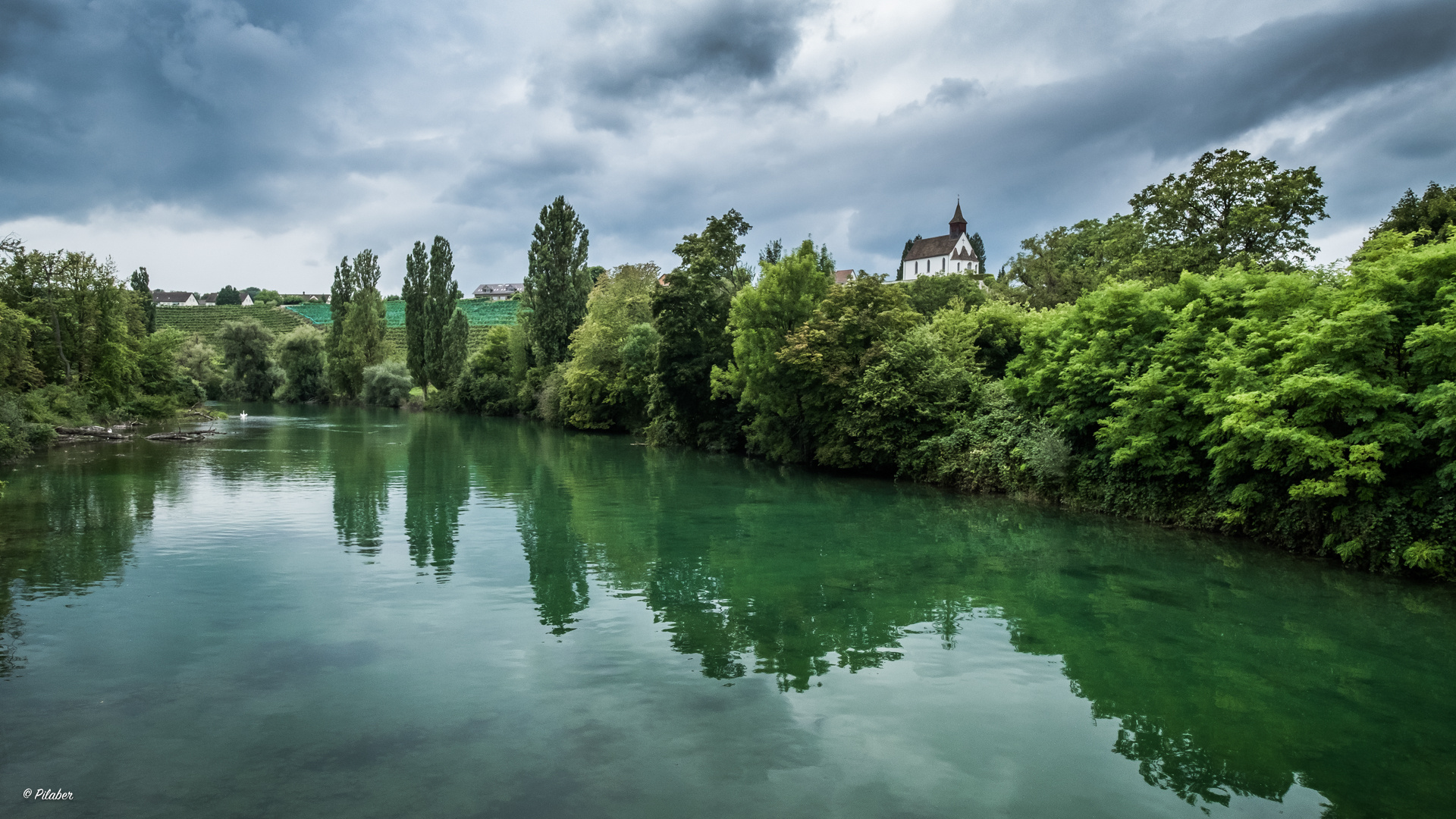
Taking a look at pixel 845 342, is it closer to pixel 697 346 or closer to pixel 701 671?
pixel 697 346

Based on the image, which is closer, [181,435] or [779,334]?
[779,334]

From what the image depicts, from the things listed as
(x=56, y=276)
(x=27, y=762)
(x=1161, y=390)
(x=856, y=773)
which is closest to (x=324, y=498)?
(x=27, y=762)

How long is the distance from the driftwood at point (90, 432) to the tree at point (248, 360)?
4992 centimetres

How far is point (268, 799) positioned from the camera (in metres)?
7.71

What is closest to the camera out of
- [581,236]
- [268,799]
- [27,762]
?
[268,799]

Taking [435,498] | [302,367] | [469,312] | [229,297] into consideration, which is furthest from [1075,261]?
[229,297]

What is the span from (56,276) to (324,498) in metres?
33.0

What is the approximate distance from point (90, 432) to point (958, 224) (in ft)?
362

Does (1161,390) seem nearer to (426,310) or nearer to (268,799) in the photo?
(268,799)

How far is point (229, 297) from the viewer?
18612cm

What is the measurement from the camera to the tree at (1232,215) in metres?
30.6

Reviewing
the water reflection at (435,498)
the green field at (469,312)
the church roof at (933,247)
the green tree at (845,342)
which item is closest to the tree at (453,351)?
the water reflection at (435,498)

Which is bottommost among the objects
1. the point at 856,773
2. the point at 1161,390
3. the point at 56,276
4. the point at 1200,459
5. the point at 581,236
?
the point at 856,773

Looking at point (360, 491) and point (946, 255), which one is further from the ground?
point (946, 255)
